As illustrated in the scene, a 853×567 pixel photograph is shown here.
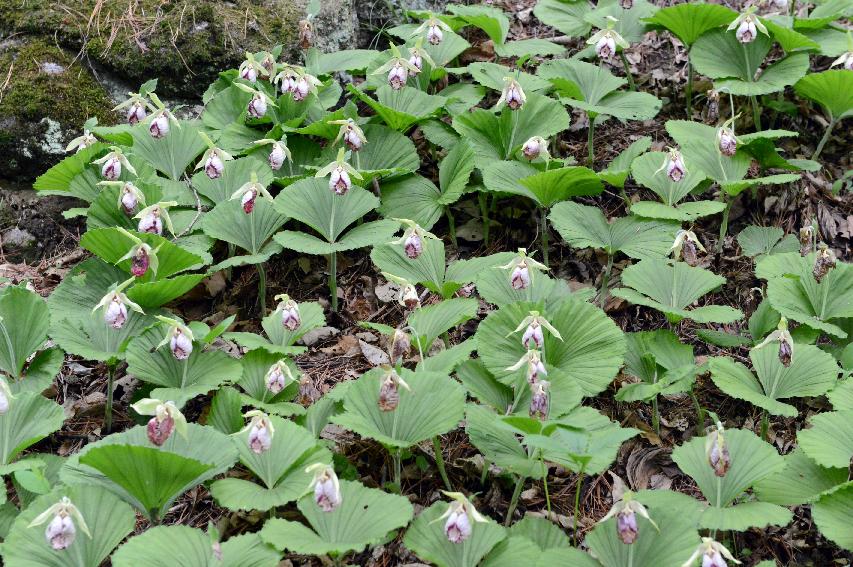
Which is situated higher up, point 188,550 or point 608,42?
point 608,42

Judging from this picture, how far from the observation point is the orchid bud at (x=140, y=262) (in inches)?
139

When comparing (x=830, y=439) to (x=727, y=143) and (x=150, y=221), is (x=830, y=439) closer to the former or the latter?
(x=727, y=143)

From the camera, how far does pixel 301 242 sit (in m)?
3.98

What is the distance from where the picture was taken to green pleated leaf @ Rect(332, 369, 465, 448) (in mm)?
2992

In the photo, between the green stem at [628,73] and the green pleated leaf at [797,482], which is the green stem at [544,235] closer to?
the green stem at [628,73]

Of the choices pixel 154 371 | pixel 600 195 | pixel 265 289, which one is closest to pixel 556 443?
pixel 154 371

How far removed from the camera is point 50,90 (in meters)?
4.78

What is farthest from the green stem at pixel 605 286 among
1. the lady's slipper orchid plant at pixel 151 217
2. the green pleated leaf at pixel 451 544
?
the lady's slipper orchid plant at pixel 151 217

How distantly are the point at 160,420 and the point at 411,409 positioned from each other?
87 cm

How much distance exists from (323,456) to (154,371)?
0.87 metres

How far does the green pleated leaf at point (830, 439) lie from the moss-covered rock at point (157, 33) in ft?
12.2

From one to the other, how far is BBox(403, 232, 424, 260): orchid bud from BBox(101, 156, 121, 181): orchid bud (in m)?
1.55

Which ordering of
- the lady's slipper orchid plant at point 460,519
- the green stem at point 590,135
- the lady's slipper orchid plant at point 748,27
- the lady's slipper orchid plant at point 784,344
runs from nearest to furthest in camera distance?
1. the lady's slipper orchid plant at point 460,519
2. the lady's slipper orchid plant at point 784,344
3. the lady's slipper orchid plant at point 748,27
4. the green stem at point 590,135

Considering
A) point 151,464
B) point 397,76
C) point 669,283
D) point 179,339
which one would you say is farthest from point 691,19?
point 151,464
